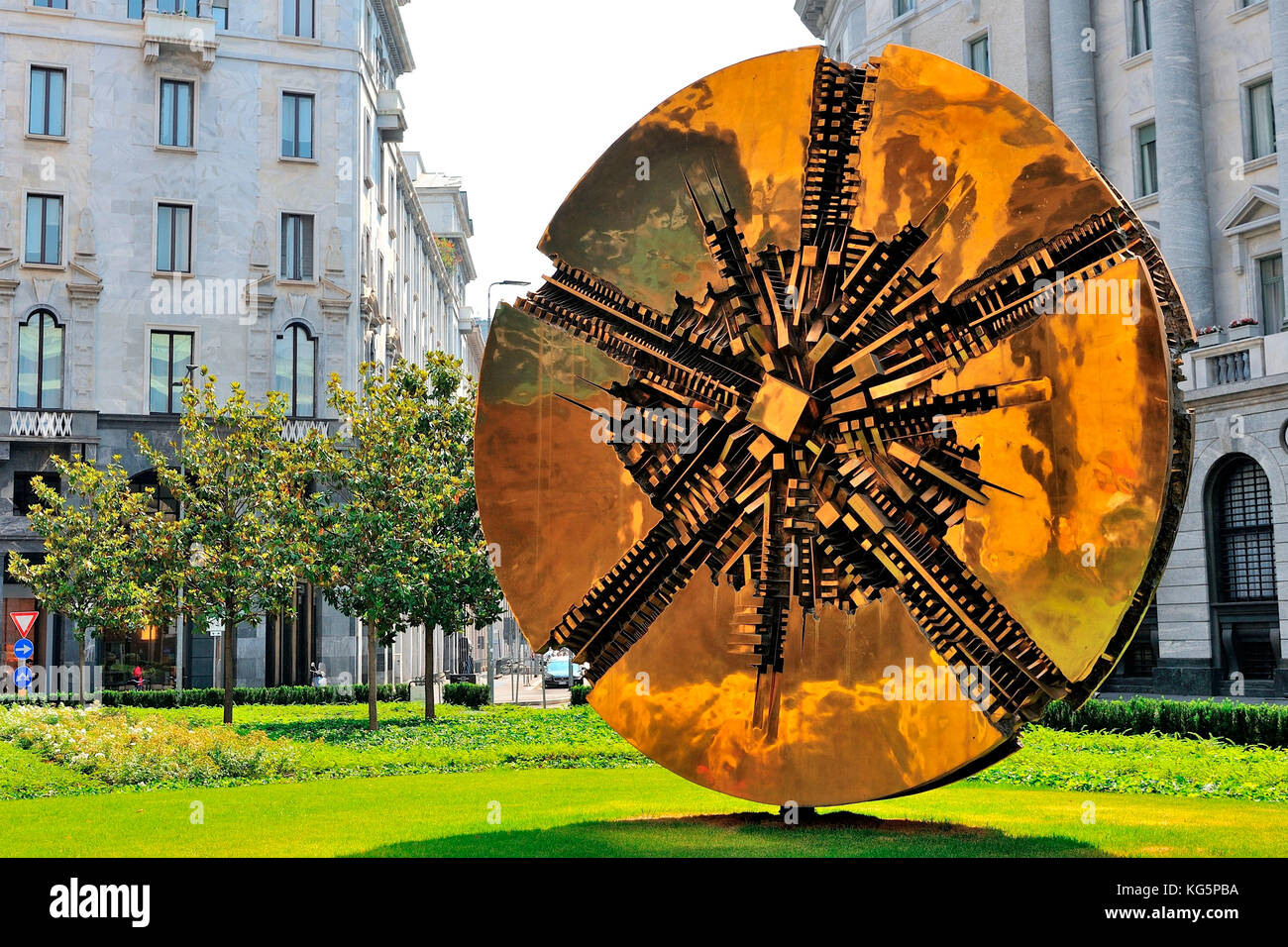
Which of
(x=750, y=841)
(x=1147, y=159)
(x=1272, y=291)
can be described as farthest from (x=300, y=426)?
(x=750, y=841)

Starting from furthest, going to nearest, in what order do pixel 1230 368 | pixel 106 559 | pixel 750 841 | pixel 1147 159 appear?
pixel 1147 159 < pixel 1230 368 < pixel 106 559 < pixel 750 841

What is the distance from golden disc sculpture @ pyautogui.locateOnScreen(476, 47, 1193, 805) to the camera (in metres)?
9.84

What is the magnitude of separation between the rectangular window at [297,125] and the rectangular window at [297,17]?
2.59 meters

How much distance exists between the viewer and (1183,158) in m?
41.3

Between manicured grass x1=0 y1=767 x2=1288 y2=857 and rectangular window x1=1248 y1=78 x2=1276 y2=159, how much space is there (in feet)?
98.0

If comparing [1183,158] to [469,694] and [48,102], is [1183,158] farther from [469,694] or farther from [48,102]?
[48,102]

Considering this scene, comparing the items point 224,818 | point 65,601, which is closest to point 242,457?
point 65,601

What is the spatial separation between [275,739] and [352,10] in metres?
35.5

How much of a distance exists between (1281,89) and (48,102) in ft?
137

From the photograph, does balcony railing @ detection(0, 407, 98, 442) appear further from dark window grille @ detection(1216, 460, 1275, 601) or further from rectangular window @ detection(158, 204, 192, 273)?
dark window grille @ detection(1216, 460, 1275, 601)

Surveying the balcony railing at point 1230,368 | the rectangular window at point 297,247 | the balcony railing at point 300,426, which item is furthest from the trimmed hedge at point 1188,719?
the rectangular window at point 297,247

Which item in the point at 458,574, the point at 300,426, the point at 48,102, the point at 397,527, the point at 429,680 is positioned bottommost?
the point at 429,680

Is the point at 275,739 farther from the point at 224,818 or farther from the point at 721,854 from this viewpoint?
the point at 721,854

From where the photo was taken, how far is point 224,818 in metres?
15.0
